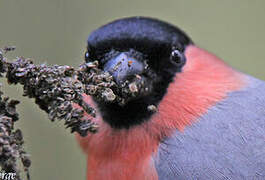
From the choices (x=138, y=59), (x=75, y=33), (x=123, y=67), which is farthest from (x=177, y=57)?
(x=75, y=33)

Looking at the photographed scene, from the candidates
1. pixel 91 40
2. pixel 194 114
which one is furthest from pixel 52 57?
pixel 194 114

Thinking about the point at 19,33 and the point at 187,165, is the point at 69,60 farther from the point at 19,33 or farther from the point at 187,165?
the point at 187,165

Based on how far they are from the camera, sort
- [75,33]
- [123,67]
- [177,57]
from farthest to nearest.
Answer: [75,33]
[177,57]
[123,67]

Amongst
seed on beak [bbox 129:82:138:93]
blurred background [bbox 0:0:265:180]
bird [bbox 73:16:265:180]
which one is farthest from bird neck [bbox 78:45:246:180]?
blurred background [bbox 0:0:265:180]

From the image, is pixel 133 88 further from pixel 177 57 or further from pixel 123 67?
pixel 177 57

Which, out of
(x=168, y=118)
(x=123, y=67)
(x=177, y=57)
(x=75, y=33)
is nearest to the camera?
(x=123, y=67)

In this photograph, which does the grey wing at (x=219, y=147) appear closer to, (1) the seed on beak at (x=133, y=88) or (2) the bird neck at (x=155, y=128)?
(2) the bird neck at (x=155, y=128)

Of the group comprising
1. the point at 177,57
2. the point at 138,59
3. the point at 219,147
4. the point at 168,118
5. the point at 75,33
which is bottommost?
the point at 219,147
